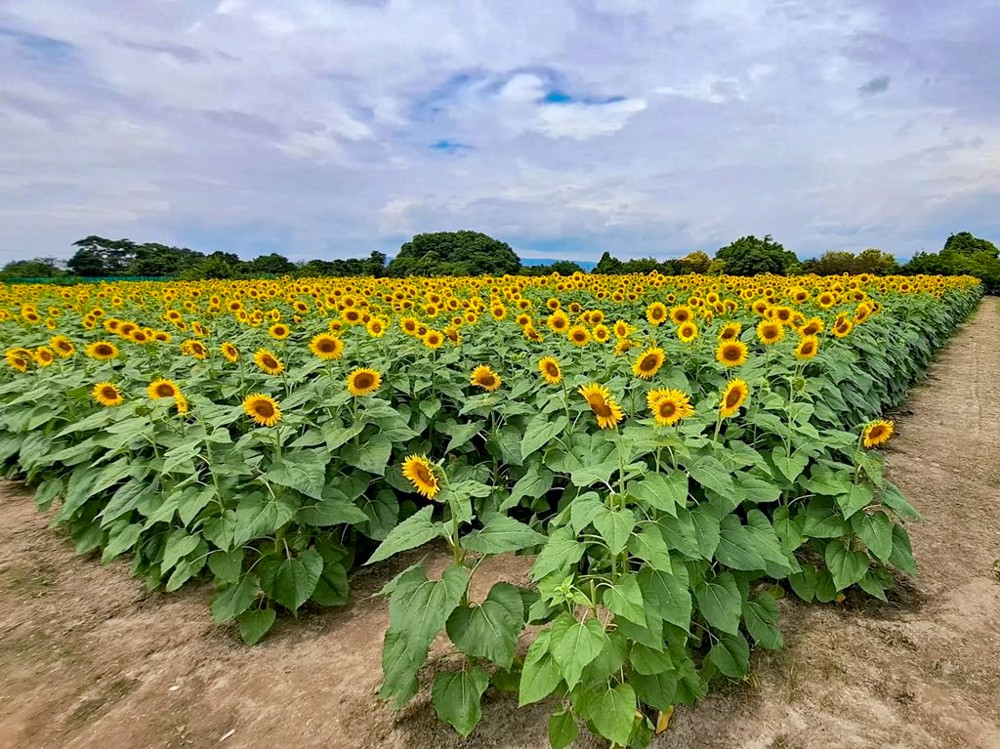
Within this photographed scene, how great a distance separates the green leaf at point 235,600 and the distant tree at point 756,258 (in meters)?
34.9

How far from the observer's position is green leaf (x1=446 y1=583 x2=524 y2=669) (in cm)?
203

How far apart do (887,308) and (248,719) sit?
9.34m

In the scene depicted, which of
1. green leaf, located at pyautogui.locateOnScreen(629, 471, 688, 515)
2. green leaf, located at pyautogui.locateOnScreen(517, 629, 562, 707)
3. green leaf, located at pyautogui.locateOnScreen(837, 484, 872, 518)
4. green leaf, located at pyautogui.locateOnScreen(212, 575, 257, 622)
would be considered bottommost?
green leaf, located at pyautogui.locateOnScreen(212, 575, 257, 622)

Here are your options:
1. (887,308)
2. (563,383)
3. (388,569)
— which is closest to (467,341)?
(563,383)

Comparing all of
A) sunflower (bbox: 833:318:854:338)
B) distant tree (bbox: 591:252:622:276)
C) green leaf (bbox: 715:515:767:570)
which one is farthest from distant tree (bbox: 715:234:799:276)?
green leaf (bbox: 715:515:767:570)

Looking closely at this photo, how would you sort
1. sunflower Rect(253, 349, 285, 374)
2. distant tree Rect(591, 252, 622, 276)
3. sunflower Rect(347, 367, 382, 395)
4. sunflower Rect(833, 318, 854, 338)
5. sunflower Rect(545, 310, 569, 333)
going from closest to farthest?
sunflower Rect(347, 367, 382, 395), sunflower Rect(253, 349, 285, 374), sunflower Rect(833, 318, 854, 338), sunflower Rect(545, 310, 569, 333), distant tree Rect(591, 252, 622, 276)

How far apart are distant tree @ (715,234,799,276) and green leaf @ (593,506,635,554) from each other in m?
34.9

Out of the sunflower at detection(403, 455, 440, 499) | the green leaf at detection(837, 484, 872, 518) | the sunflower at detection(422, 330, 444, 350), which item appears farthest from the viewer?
the sunflower at detection(422, 330, 444, 350)

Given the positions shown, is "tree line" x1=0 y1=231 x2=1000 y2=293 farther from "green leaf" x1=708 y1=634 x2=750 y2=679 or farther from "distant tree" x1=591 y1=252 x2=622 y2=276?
"green leaf" x1=708 y1=634 x2=750 y2=679

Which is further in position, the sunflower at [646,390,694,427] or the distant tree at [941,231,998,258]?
the distant tree at [941,231,998,258]

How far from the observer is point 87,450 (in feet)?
12.0

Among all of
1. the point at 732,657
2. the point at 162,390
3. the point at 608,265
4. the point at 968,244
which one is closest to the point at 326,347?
the point at 162,390

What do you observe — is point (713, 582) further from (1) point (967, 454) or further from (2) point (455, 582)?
(1) point (967, 454)

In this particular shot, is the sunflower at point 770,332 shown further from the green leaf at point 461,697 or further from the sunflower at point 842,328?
the green leaf at point 461,697
